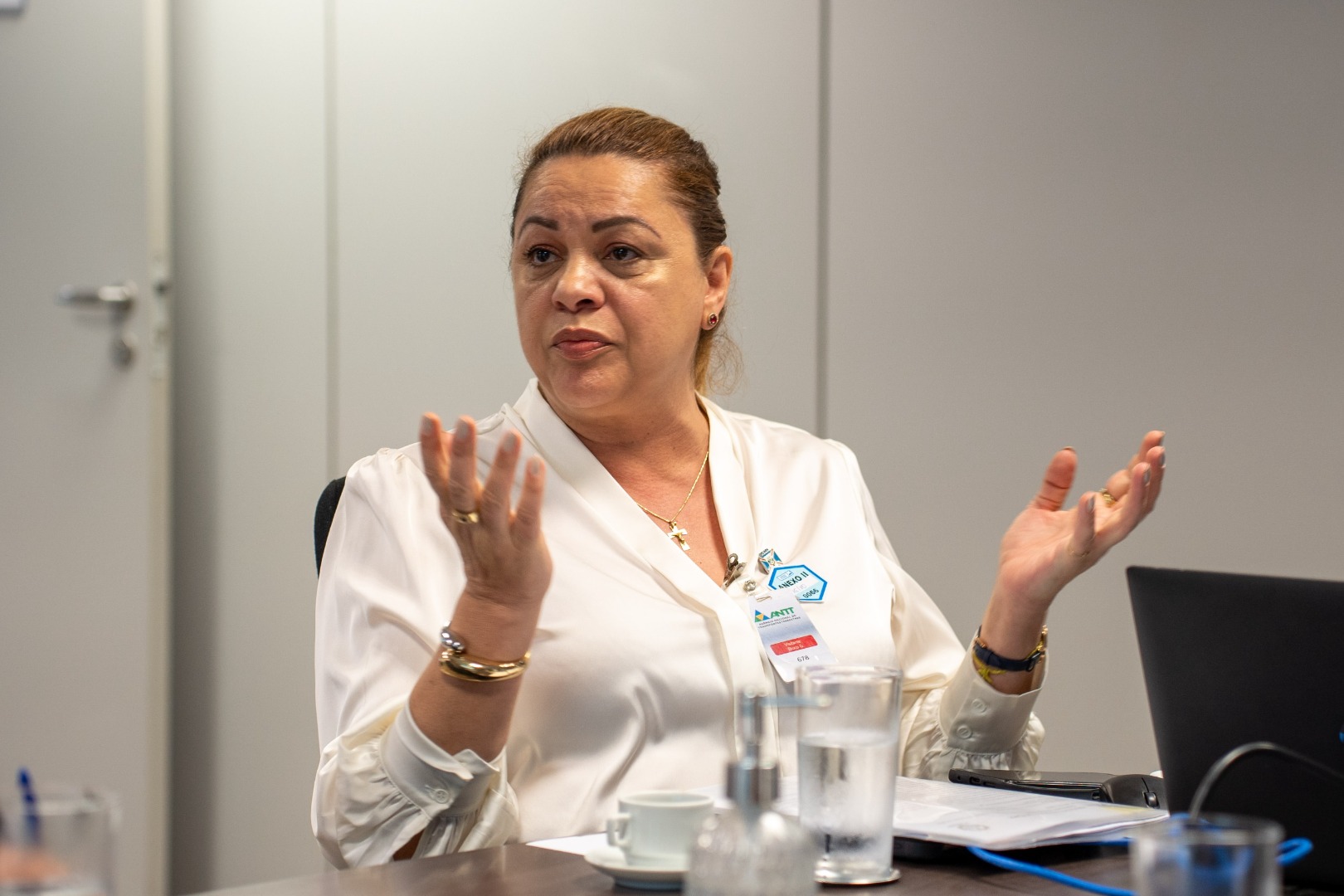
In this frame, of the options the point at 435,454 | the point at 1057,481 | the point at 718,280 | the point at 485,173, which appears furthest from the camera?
the point at 485,173

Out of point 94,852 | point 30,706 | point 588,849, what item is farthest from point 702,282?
point 30,706

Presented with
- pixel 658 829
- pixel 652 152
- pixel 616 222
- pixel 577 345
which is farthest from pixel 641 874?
pixel 652 152

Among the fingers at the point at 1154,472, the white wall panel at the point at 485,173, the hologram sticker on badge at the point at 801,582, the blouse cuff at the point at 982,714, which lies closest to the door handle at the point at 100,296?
the white wall panel at the point at 485,173

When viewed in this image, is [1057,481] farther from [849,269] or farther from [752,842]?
[849,269]

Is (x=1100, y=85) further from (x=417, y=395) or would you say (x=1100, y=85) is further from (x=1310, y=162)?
(x=417, y=395)

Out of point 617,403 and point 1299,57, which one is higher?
point 1299,57

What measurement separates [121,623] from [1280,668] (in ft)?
8.47

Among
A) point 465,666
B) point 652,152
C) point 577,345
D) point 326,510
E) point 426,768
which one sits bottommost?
point 426,768

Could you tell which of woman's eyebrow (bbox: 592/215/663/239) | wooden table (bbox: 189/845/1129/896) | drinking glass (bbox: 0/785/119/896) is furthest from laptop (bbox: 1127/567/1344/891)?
woman's eyebrow (bbox: 592/215/663/239)

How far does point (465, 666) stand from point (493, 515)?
18 cm

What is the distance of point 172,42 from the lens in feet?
10.0

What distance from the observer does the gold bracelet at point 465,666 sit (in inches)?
52.7

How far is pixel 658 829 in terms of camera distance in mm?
971

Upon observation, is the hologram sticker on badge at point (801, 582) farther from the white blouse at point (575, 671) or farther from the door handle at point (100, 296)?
the door handle at point (100, 296)
